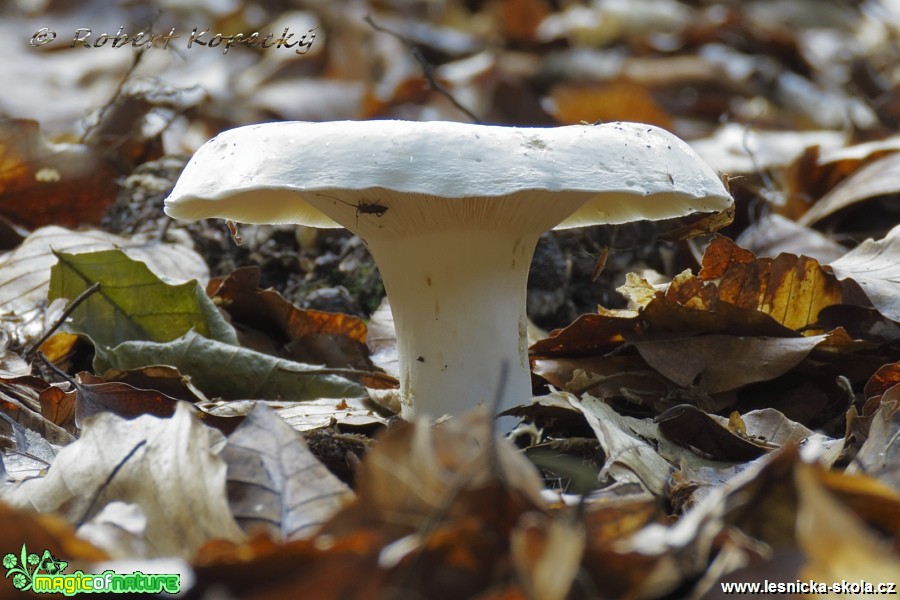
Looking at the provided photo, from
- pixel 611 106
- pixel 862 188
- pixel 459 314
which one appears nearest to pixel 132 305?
pixel 459 314

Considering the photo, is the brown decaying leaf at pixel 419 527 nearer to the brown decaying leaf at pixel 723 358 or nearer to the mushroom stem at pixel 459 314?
the mushroom stem at pixel 459 314

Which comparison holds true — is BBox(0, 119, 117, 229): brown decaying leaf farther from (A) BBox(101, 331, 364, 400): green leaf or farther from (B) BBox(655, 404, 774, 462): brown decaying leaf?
(B) BBox(655, 404, 774, 462): brown decaying leaf

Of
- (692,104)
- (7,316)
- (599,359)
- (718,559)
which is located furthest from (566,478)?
(692,104)

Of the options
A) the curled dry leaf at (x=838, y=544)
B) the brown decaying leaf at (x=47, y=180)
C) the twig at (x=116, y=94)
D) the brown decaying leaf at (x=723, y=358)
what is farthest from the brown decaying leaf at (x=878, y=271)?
the brown decaying leaf at (x=47, y=180)

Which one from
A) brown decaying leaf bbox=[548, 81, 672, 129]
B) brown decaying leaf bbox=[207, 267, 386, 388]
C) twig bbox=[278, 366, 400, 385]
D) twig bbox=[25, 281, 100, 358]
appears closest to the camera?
twig bbox=[25, 281, 100, 358]

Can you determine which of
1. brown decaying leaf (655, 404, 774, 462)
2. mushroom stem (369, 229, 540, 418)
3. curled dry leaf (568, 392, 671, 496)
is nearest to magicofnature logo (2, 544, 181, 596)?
curled dry leaf (568, 392, 671, 496)

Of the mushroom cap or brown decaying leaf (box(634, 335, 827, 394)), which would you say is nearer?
the mushroom cap
